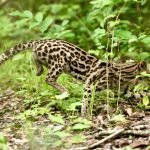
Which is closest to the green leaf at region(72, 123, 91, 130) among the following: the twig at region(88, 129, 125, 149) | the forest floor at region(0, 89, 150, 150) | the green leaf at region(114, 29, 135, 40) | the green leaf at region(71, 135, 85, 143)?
the forest floor at region(0, 89, 150, 150)

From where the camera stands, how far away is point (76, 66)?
27.3ft

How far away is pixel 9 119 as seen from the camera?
25.5 feet

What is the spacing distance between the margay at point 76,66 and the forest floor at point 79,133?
37 centimetres

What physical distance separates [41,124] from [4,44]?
521 cm

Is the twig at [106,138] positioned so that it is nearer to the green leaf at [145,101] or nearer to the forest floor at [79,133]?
the forest floor at [79,133]

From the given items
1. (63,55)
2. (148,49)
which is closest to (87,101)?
(63,55)

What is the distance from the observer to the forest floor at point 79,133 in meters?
6.16

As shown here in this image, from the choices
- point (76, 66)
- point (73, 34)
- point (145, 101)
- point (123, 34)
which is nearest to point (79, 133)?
point (145, 101)

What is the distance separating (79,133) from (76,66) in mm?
1744

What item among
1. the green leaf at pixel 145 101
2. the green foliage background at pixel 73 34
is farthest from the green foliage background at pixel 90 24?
the green leaf at pixel 145 101

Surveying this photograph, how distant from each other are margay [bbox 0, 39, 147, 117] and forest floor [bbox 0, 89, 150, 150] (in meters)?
0.37

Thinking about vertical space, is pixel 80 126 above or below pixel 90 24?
below

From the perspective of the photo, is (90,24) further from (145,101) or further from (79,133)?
(79,133)

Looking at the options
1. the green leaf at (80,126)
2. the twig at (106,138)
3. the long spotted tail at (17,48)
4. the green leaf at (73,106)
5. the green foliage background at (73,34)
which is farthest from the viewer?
the long spotted tail at (17,48)
